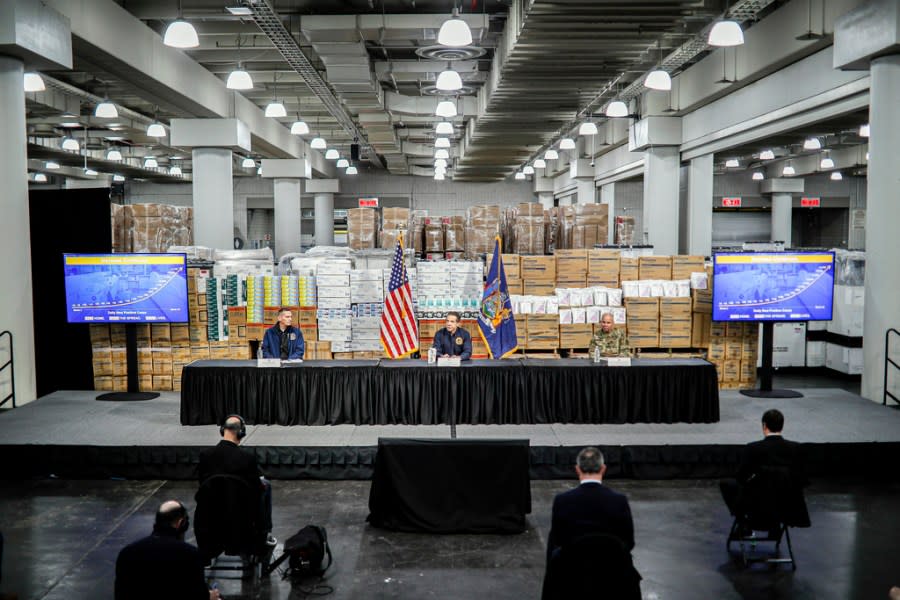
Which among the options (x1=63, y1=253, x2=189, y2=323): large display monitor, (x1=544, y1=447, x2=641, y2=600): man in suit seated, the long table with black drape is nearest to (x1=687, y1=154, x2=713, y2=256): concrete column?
the long table with black drape

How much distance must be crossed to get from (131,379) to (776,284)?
379 inches

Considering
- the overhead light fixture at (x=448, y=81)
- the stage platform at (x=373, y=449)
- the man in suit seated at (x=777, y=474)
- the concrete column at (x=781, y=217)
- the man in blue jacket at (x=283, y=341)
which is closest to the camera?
the man in suit seated at (x=777, y=474)

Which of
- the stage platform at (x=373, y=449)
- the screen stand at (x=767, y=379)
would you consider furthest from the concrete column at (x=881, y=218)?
the stage platform at (x=373, y=449)

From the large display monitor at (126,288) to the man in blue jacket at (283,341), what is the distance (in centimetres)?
168

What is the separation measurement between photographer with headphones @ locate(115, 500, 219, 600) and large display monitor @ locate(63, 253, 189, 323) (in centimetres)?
729

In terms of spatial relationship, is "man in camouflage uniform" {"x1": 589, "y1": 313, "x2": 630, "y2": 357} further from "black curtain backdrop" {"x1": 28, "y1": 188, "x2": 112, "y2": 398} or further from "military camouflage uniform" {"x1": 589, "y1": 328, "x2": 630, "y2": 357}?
"black curtain backdrop" {"x1": 28, "y1": 188, "x2": 112, "y2": 398}

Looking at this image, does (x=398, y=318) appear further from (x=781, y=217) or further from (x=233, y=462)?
(x=781, y=217)

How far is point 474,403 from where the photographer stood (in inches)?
384

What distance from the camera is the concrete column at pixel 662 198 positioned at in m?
18.2

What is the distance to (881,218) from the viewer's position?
10570mm

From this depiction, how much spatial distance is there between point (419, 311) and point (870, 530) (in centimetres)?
721

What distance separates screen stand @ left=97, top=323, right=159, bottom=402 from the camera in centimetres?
1151

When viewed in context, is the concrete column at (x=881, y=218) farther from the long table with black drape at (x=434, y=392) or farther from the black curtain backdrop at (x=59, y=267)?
the black curtain backdrop at (x=59, y=267)

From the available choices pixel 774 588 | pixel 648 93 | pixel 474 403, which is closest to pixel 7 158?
pixel 474 403
